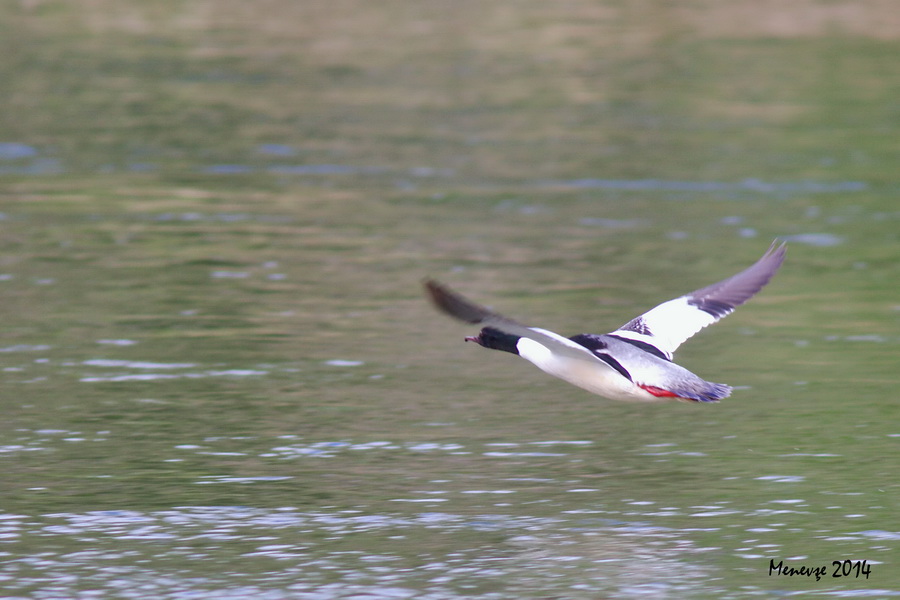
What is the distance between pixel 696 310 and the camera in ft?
38.4

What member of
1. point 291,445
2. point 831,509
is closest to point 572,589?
point 831,509

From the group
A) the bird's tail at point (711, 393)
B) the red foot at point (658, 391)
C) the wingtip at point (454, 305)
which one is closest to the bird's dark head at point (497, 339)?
the red foot at point (658, 391)

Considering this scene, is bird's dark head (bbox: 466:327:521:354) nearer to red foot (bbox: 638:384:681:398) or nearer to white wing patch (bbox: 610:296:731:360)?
red foot (bbox: 638:384:681:398)

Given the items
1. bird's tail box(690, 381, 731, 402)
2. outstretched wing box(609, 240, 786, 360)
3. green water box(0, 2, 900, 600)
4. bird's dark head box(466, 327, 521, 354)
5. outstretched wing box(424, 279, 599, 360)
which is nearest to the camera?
outstretched wing box(424, 279, 599, 360)

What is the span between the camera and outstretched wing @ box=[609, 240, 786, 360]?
452 inches

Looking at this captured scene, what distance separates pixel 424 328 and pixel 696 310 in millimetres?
4379

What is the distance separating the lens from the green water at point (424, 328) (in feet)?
31.0

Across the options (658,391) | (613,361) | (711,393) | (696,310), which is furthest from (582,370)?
(696,310)

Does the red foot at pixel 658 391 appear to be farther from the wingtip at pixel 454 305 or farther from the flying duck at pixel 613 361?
the wingtip at pixel 454 305

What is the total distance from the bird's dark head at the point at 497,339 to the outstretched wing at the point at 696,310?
3.80 feet

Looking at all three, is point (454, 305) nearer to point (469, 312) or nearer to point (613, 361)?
point (469, 312)

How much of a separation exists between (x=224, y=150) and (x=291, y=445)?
15024 millimetres

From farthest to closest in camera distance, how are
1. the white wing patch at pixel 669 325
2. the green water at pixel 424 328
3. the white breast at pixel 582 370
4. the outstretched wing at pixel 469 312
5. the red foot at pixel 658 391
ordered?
the white wing patch at pixel 669 325
the white breast at pixel 582 370
the red foot at pixel 658 391
the green water at pixel 424 328
the outstretched wing at pixel 469 312

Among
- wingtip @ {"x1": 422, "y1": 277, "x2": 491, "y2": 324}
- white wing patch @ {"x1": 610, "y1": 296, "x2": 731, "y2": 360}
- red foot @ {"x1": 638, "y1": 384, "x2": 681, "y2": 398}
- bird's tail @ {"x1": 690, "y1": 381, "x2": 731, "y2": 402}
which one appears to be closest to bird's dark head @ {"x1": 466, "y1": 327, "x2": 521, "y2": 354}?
red foot @ {"x1": 638, "y1": 384, "x2": 681, "y2": 398}
